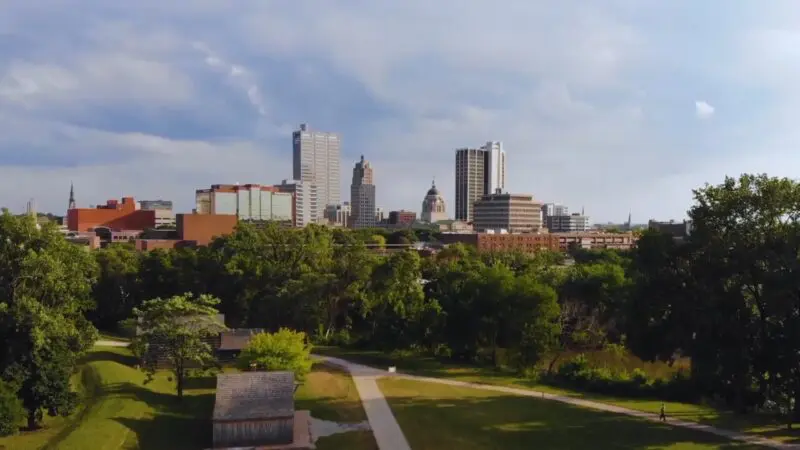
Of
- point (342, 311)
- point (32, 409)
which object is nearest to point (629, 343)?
point (32, 409)

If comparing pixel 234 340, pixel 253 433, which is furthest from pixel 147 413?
pixel 234 340

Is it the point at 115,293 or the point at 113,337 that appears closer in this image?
the point at 113,337

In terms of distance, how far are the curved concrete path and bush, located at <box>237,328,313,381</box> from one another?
168 inches

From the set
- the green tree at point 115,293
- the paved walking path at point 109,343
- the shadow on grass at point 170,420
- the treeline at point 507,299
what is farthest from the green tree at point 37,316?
the green tree at point 115,293

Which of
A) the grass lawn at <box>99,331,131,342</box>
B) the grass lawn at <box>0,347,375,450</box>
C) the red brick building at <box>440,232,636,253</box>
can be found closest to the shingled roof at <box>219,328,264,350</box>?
A: the grass lawn at <box>0,347,375,450</box>

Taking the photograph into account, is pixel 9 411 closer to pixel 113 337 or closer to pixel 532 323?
pixel 532 323

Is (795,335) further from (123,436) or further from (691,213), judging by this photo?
(123,436)

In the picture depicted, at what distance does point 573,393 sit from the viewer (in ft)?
123

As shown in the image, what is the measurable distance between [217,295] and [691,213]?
151 ft

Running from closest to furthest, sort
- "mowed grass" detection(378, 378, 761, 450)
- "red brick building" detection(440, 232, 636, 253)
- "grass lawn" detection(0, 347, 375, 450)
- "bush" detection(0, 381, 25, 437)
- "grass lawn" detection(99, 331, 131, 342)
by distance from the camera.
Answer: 1. "bush" detection(0, 381, 25, 437)
2. "grass lawn" detection(0, 347, 375, 450)
3. "mowed grass" detection(378, 378, 761, 450)
4. "grass lawn" detection(99, 331, 131, 342)
5. "red brick building" detection(440, 232, 636, 253)

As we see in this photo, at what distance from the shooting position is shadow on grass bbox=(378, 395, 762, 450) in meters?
27.4

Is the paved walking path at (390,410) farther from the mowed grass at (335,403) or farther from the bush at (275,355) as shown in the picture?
the bush at (275,355)

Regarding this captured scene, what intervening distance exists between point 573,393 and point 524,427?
8789mm

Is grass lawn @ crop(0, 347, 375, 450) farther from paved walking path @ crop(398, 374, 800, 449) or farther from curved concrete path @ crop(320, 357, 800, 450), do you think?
paved walking path @ crop(398, 374, 800, 449)
